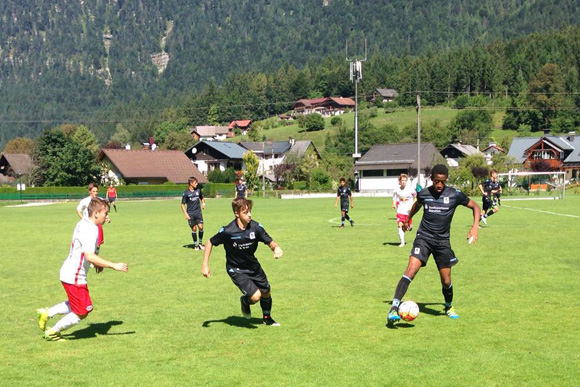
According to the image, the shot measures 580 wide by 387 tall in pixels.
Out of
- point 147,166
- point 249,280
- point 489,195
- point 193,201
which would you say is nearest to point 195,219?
point 193,201

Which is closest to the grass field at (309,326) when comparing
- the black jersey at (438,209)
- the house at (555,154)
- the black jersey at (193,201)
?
the black jersey at (438,209)

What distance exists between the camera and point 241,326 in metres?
10.4

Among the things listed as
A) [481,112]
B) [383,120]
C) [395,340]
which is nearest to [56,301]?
[395,340]

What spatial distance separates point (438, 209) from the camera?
10.7 meters

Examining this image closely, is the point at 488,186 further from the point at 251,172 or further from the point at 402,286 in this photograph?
the point at 251,172

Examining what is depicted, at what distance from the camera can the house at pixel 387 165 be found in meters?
108

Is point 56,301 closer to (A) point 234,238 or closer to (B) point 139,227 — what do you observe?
(A) point 234,238

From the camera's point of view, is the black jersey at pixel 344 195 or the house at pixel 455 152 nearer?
the black jersey at pixel 344 195

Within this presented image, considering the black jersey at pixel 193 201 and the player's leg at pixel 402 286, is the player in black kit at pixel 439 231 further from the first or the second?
the black jersey at pixel 193 201

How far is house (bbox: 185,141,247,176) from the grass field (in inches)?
4177

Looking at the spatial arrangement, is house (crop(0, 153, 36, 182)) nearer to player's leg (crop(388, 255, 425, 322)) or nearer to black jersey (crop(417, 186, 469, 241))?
black jersey (crop(417, 186, 469, 241))

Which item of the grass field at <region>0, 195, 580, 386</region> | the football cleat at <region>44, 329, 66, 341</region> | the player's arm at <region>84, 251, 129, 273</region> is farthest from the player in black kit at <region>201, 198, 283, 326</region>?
the football cleat at <region>44, 329, 66, 341</region>

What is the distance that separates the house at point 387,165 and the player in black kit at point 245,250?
3862 inches

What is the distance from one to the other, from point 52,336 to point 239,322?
2771mm
